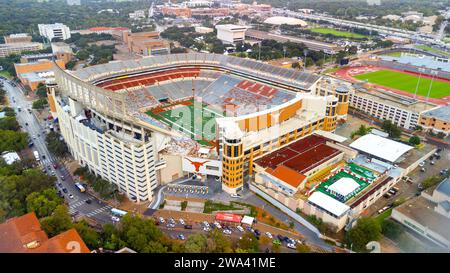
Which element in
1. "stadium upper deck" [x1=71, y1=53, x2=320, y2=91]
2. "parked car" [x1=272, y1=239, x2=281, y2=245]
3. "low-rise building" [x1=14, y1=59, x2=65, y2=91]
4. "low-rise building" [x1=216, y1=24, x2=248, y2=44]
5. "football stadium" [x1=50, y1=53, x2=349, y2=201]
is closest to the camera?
"parked car" [x1=272, y1=239, x2=281, y2=245]

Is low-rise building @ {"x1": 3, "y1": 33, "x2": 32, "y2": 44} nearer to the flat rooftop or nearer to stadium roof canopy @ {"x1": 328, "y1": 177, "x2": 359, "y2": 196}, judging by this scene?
stadium roof canopy @ {"x1": 328, "y1": 177, "x2": 359, "y2": 196}

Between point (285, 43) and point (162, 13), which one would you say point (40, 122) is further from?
point (162, 13)

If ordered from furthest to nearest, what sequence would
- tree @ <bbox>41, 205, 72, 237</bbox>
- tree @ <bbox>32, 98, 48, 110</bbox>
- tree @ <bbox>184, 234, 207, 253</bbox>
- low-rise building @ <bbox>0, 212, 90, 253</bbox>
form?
tree @ <bbox>32, 98, 48, 110</bbox>, tree @ <bbox>41, 205, 72, 237</bbox>, tree @ <bbox>184, 234, 207, 253</bbox>, low-rise building @ <bbox>0, 212, 90, 253</bbox>

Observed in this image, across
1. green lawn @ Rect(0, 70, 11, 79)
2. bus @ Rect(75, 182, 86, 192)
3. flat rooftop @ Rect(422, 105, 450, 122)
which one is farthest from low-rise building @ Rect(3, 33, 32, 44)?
flat rooftop @ Rect(422, 105, 450, 122)

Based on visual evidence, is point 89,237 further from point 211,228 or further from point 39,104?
point 39,104

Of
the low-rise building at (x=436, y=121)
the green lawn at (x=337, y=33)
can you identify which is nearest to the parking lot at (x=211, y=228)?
the low-rise building at (x=436, y=121)

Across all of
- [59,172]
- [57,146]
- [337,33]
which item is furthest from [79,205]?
[337,33]
